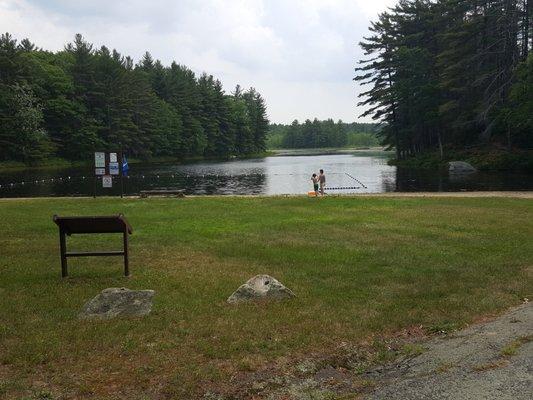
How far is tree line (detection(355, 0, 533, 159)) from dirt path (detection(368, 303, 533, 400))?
125 feet

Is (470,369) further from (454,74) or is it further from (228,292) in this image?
(454,74)

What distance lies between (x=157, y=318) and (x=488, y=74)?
1923 inches

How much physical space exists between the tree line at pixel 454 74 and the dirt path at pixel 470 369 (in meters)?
38.2

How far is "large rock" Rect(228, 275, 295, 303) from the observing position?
7.69 metres

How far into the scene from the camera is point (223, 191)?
36.2 m

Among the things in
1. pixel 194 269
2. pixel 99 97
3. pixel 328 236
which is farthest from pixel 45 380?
pixel 99 97

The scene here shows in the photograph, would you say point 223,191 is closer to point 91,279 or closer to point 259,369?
point 91,279

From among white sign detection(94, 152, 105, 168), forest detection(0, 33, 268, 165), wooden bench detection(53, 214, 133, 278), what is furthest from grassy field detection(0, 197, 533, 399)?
forest detection(0, 33, 268, 165)

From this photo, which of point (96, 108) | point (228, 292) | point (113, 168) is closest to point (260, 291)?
point (228, 292)

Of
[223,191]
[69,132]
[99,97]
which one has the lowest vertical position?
[223,191]

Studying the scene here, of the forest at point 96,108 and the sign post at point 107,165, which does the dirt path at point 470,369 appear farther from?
the forest at point 96,108

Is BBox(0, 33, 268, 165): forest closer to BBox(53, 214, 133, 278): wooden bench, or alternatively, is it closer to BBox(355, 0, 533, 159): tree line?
BBox(355, 0, 533, 159): tree line

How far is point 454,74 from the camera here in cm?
5291

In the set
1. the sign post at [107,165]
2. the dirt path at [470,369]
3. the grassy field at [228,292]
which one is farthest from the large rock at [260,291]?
the sign post at [107,165]
